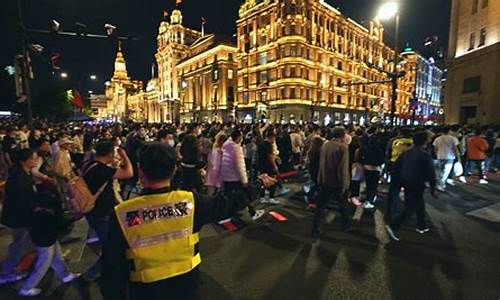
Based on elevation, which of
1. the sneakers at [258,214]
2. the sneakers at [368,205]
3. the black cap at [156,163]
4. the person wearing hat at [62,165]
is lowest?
the sneakers at [258,214]

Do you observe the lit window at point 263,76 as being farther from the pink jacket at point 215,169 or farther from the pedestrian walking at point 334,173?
the pedestrian walking at point 334,173

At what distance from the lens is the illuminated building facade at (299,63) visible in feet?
183

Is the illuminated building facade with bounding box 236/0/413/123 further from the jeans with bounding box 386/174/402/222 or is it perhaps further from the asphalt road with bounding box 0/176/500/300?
the asphalt road with bounding box 0/176/500/300

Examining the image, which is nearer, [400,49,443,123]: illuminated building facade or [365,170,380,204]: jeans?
[365,170,380,204]: jeans

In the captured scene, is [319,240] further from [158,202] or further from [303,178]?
[303,178]

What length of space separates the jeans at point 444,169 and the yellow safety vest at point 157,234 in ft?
34.7

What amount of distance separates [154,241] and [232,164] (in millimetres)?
4817

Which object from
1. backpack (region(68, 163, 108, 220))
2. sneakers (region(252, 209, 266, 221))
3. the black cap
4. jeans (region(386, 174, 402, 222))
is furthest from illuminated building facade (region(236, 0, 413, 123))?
the black cap

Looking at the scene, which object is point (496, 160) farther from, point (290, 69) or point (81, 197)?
point (290, 69)

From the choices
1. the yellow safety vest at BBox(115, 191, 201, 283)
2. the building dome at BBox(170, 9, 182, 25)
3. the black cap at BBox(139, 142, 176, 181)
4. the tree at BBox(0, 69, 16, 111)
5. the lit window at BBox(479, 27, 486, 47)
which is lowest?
the yellow safety vest at BBox(115, 191, 201, 283)

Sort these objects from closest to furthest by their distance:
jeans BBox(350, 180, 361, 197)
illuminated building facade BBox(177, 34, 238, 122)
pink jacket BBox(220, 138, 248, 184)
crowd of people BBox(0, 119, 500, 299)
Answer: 1. crowd of people BBox(0, 119, 500, 299)
2. pink jacket BBox(220, 138, 248, 184)
3. jeans BBox(350, 180, 361, 197)
4. illuminated building facade BBox(177, 34, 238, 122)

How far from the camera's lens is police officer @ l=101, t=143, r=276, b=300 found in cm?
182

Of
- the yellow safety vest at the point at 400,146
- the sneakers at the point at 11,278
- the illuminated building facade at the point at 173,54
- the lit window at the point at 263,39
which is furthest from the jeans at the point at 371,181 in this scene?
the illuminated building facade at the point at 173,54

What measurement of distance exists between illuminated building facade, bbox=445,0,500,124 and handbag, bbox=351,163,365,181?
27791mm
